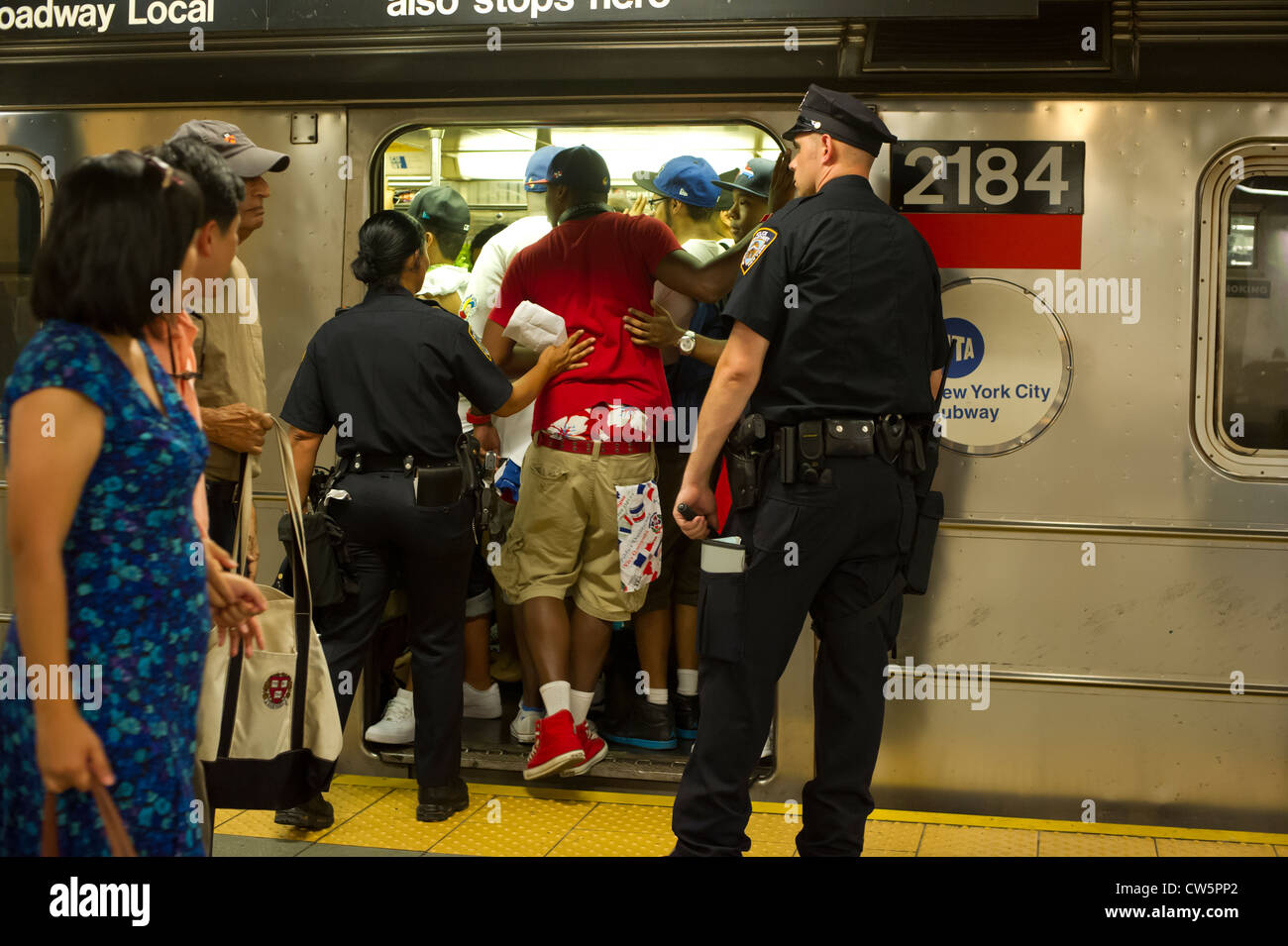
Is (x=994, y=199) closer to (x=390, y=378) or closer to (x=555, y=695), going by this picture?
(x=390, y=378)

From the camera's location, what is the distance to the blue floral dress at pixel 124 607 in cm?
191

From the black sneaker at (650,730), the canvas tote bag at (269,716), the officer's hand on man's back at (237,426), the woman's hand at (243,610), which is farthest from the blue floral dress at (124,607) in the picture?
the black sneaker at (650,730)

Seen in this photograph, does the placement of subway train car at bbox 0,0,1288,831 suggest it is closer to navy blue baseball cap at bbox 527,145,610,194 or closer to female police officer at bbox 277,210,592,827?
navy blue baseball cap at bbox 527,145,610,194

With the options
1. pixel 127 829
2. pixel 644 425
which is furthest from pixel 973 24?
pixel 127 829

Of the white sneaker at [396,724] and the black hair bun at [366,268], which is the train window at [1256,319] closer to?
the black hair bun at [366,268]

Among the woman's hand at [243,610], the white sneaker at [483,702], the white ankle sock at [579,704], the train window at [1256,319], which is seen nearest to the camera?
the woman's hand at [243,610]

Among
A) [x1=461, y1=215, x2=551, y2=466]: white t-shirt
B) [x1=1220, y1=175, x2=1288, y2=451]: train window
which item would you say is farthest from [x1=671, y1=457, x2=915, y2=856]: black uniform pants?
[x1=461, y1=215, x2=551, y2=466]: white t-shirt

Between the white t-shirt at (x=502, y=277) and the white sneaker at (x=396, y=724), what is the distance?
1011 mm

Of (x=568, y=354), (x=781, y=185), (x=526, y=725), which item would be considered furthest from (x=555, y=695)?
(x=781, y=185)

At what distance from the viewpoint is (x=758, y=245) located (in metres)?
3.24

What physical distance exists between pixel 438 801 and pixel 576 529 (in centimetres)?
103

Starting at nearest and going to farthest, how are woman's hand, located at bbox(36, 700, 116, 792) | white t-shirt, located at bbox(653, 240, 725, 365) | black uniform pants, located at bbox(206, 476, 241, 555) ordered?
1. woman's hand, located at bbox(36, 700, 116, 792)
2. black uniform pants, located at bbox(206, 476, 241, 555)
3. white t-shirt, located at bbox(653, 240, 725, 365)

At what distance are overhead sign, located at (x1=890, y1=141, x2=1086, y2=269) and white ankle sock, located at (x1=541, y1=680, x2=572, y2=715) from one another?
1.93m

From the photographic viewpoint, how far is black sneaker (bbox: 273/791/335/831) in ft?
12.9
